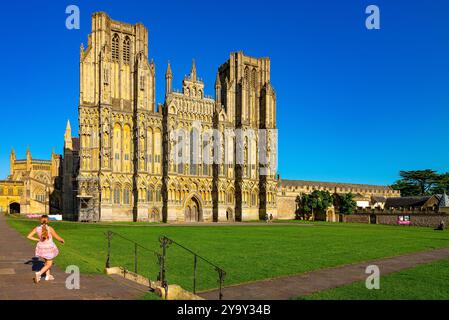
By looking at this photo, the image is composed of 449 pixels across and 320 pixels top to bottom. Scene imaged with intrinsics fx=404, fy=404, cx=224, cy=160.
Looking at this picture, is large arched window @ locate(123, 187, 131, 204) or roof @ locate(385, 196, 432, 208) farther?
roof @ locate(385, 196, 432, 208)

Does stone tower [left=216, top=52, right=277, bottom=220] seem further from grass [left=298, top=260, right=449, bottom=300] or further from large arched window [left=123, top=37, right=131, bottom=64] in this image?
grass [left=298, top=260, right=449, bottom=300]

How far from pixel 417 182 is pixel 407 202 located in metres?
37.1

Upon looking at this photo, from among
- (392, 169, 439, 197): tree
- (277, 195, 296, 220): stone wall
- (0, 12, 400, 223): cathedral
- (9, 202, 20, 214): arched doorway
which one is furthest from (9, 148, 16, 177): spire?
(392, 169, 439, 197): tree

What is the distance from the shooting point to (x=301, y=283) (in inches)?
575

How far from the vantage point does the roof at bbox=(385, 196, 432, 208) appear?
8640cm

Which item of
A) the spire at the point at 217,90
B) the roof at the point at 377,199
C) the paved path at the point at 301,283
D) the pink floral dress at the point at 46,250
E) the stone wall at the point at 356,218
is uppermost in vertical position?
the spire at the point at 217,90

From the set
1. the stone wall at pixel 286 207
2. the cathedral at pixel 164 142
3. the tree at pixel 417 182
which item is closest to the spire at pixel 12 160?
the cathedral at pixel 164 142

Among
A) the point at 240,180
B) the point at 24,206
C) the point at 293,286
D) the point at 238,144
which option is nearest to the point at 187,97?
the point at 238,144

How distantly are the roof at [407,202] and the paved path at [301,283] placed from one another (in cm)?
7347

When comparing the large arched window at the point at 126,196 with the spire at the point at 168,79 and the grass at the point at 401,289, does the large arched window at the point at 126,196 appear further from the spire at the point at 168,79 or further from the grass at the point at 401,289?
the grass at the point at 401,289

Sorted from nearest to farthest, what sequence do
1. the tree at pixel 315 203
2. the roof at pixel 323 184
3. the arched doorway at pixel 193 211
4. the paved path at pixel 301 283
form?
the paved path at pixel 301 283 → the arched doorway at pixel 193 211 → the tree at pixel 315 203 → the roof at pixel 323 184

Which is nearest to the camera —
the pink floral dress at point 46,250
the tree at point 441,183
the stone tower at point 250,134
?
the pink floral dress at point 46,250

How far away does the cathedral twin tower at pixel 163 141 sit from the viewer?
206 feet

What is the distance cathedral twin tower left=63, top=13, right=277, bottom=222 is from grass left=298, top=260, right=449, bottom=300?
171 ft
